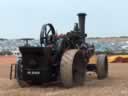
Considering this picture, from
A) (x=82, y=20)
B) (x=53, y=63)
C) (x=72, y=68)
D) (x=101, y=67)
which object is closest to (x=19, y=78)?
(x=53, y=63)

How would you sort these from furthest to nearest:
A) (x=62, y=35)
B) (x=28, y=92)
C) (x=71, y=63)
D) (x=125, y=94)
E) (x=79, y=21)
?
(x=79, y=21)
(x=62, y=35)
(x=71, y=63)
(x=28, y=92)
(x=125, y=94)

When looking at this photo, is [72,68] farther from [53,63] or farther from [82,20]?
[82,20]

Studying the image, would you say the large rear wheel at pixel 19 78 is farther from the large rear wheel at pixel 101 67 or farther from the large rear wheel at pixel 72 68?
Result: the large rear wheel at pixel 101 67

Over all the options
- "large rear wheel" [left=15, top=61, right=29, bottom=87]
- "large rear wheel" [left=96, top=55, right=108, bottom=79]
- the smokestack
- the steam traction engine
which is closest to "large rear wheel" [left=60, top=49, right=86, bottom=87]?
the steam traction engine

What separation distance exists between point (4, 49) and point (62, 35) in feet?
147

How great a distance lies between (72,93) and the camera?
45.0 ft

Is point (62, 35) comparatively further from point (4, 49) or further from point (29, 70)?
point (4, 49)

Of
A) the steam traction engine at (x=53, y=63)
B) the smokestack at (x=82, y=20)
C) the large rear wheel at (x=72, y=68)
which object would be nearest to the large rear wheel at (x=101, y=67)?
the smokestack at (x=82, y=20)

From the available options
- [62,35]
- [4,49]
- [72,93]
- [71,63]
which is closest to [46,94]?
[72,93]

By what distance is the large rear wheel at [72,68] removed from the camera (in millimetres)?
Answer: 15312

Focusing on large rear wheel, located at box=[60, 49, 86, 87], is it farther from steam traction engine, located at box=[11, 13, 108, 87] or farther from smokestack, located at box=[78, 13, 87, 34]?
smokestack, located at box=[78, 13, 87, 34]

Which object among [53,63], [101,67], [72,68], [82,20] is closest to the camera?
[72,68]

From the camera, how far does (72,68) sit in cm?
1548

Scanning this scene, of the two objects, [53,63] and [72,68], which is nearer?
[72,68]
